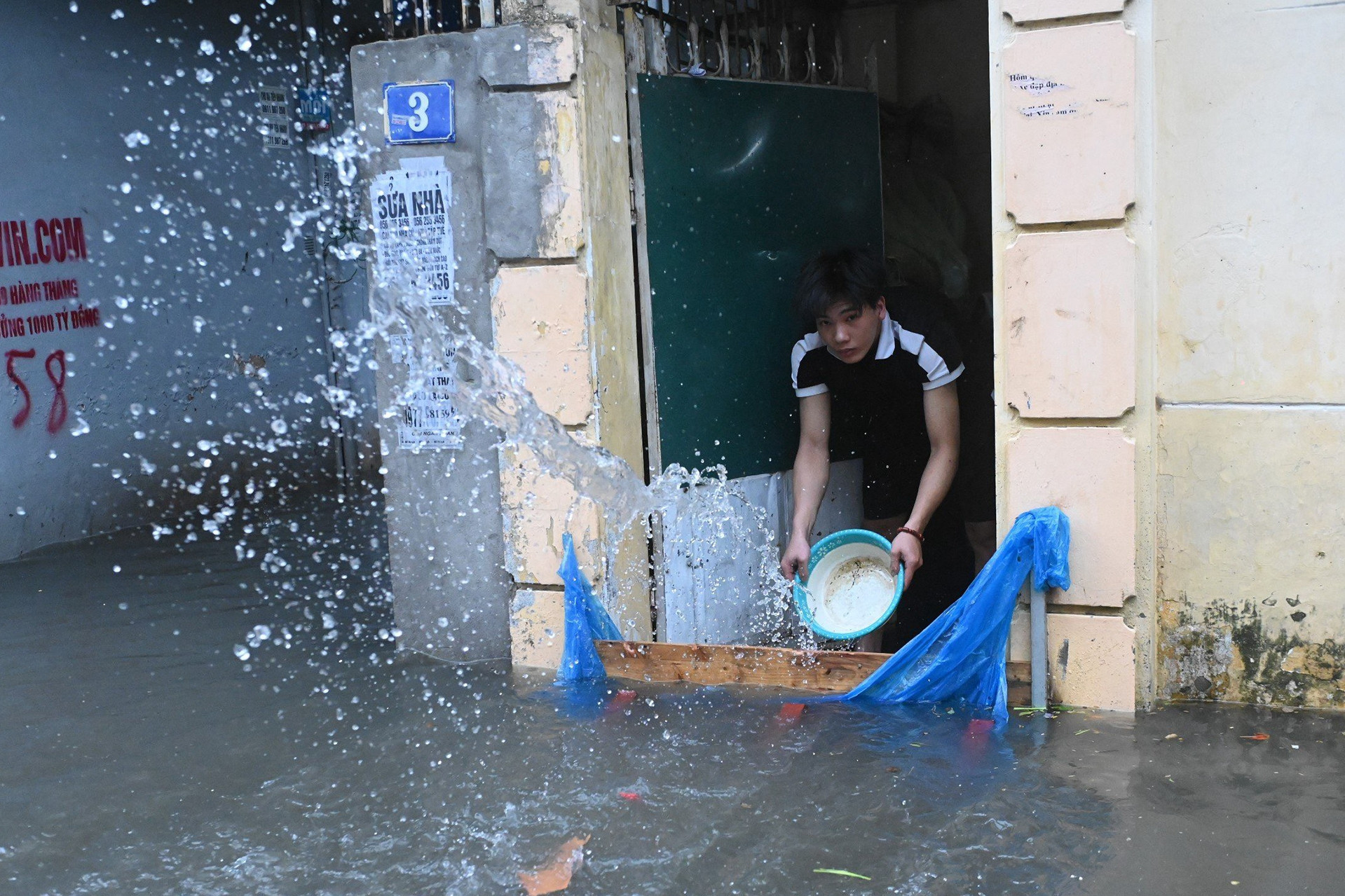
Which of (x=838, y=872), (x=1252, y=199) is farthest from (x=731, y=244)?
(x=838, y=872)

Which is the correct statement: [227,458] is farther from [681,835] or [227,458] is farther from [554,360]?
[681,835]

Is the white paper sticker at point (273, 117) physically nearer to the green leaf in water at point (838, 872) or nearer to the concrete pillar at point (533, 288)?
the concrete pillar at point (533, 288)

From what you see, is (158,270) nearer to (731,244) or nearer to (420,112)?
(420,112)

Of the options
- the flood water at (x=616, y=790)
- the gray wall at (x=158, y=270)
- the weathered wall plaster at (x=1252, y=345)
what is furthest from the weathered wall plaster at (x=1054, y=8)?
the gray wall at (x=158, y=270)

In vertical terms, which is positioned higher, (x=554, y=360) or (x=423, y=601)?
(x=554, y=360)

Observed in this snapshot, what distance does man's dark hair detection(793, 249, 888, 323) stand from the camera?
183 inches

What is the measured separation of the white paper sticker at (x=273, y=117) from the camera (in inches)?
356

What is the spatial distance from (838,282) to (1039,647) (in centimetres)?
155

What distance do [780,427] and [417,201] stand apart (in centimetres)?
182

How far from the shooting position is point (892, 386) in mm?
4957

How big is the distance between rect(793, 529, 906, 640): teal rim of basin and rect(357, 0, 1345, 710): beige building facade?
0.53 m

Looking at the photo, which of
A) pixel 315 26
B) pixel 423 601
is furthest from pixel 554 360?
pixel 315 26

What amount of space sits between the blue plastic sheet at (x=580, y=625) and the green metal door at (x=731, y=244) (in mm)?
582

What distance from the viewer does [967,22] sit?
667 cm
